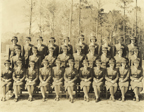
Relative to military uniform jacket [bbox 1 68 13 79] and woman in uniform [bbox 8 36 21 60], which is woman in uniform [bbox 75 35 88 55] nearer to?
woman in uniform [bbox 8 36 21 60]

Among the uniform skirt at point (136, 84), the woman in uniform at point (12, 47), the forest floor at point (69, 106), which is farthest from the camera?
the woman in uniform at point (12, 47)

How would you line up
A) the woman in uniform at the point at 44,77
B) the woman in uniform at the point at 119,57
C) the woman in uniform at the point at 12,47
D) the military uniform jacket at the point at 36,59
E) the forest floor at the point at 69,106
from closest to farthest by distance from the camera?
the forest floor at the point at 69,106 → the woman in uniform at the point at 44,77 → the woman in uniform at the point at 119,57 → the military uniform jacket at the point at 36,59 → the woman in uniform at the point at 12,47

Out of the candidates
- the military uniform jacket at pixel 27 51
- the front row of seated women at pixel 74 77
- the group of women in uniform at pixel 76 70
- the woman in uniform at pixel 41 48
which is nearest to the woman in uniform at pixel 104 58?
the group of women in uniform at pixel 76 70

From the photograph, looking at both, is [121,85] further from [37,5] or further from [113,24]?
Result: [113,24]

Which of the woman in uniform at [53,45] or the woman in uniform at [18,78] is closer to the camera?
the woman in uniform at [18,78]

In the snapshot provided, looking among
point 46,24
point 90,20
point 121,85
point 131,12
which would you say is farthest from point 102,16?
point 121,85

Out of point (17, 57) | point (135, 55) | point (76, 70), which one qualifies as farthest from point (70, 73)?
point (135, 55)

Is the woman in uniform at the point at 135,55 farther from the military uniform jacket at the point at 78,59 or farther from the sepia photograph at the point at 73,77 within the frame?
→ the military uniform jacket at the point at 78,59
